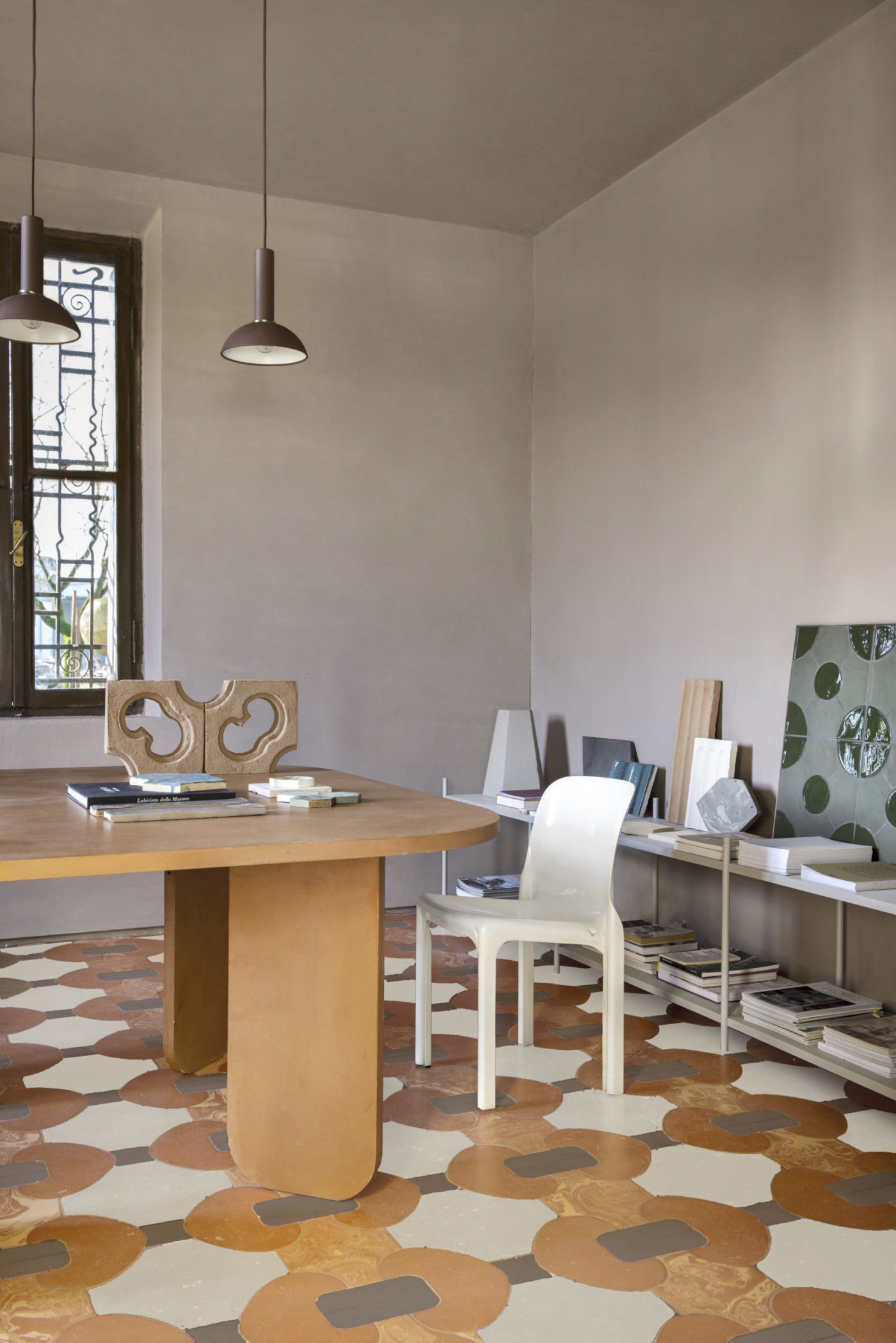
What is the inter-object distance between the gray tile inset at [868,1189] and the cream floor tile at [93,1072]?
1.94 meters

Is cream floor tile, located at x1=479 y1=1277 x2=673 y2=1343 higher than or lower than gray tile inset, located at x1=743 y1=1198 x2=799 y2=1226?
higher

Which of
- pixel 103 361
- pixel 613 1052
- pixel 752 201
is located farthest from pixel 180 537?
pixel 613 1052

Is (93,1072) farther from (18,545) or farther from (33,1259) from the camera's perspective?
(18,545)

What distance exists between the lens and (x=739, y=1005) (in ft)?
11.9

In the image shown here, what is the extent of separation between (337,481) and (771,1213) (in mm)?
3915

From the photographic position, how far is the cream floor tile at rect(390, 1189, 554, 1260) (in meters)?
2.30

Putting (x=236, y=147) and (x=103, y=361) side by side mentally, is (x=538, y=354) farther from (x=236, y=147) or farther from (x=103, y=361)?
(x=103, y=361)

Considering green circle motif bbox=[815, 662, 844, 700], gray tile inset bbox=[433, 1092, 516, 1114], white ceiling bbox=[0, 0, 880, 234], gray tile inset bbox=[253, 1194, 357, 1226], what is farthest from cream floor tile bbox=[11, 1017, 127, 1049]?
white ceiling bbox=[0, 0, 880, 234]

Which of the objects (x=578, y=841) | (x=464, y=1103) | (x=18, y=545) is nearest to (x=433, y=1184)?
(x=464, y=1103)

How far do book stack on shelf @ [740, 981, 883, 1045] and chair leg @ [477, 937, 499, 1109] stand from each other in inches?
36.2

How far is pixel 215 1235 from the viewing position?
2.33m

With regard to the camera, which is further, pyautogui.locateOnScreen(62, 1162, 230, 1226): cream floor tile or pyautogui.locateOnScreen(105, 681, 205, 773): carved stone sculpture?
pyautogui.locateOnScreen(105, 681, 205, 773): carved stone sculpture

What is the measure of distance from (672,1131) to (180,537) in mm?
3437

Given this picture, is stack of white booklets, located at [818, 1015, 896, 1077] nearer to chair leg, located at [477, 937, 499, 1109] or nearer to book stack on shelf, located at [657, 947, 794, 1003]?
book stack on shelf, located at [657, 947, 794, 1003]
